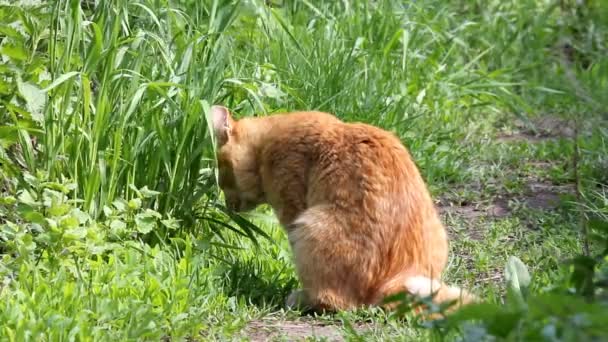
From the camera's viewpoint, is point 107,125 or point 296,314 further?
point 107,125

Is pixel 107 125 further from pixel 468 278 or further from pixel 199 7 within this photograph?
pixel 468 278

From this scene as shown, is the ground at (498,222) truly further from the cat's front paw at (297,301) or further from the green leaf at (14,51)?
the green leaf at (14,51)

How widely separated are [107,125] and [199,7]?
1171 mm

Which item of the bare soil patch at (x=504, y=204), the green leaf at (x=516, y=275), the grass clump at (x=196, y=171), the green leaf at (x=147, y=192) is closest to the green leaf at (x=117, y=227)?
the grass clump at (x=196, y=171)

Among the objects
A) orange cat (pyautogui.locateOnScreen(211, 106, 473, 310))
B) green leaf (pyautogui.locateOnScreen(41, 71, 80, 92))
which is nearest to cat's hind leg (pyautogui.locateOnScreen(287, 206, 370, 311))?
orange cat (pyautogui.locateOnScreen(211, 106, 473, 310))

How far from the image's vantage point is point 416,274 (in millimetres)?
4898

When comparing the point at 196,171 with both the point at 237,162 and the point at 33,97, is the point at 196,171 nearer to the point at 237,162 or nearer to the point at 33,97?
the point at 237,162

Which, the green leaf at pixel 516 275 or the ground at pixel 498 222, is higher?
the green leaf at pixel 516 275

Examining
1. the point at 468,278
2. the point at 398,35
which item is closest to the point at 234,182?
the point at 468,278

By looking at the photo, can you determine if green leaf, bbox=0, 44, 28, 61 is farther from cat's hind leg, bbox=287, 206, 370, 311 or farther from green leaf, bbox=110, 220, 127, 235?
cat's hind leg, bbox=287, 206, 370, 311

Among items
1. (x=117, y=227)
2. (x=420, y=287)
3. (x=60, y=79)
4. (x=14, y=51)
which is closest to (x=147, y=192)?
(x=117, y=227)

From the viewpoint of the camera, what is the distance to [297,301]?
504cm

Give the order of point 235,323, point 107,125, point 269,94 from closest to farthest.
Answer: point 235,323
point 107,125
point 269,94

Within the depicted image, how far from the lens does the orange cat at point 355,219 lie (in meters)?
4.89
